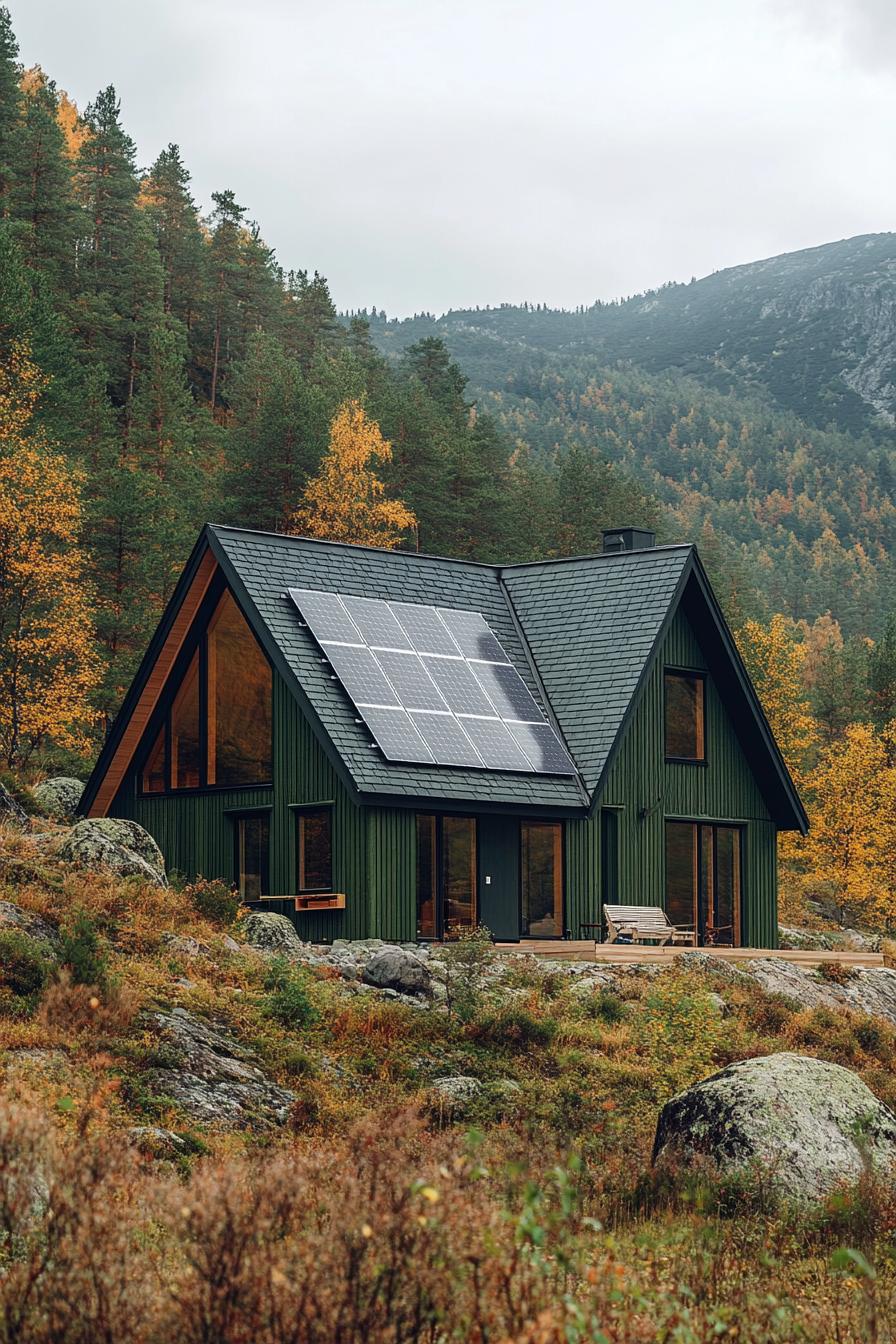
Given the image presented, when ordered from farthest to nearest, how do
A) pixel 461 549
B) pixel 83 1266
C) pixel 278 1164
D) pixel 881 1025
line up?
pixel 461 549, pixel 881 1025, pixel 278 1164, pixel 83 1266

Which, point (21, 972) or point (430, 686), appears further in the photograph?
point (430, 686)

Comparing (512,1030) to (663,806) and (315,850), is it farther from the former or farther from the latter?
(663,806)

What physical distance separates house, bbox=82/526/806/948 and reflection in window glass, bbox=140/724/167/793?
5 cm

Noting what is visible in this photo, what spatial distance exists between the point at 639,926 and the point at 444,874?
11.4 ft

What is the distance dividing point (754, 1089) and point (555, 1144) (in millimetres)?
1854

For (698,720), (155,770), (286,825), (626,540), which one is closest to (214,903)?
(286,825)

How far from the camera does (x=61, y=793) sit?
33250 mm

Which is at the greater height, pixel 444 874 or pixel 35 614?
pixel 35 614

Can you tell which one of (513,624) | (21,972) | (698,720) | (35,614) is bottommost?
(21,972)

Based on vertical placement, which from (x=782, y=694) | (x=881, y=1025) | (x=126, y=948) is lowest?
(x=881, y=1025)

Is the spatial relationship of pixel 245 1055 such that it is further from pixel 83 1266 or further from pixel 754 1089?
pixel 83 1266

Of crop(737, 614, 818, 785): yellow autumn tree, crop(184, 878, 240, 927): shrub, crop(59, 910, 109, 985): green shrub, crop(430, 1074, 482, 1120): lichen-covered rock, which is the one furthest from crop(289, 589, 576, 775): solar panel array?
crop(737, 614, 818, 785): yellow autumn tree

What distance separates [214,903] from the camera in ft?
76.5

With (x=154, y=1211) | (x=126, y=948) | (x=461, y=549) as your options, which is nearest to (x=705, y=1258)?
(x=154, y=1211)
